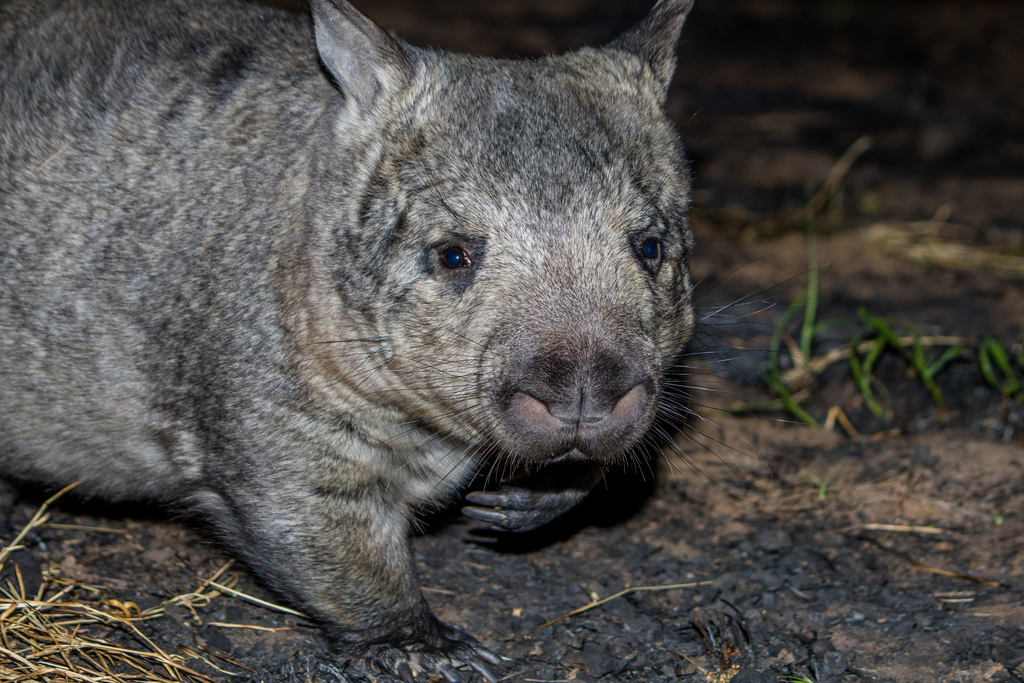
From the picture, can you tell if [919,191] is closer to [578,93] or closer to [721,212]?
[721,212]

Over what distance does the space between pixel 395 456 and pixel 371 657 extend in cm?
64

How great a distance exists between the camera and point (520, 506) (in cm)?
377

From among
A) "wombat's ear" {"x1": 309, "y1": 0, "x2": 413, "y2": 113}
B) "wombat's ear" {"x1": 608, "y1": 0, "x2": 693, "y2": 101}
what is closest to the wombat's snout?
"wombat's ear" {"x1": 309, "y1": 0, "x2": 413, "y2": 113}

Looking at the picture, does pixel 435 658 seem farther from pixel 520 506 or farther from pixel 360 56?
pixel 360 56

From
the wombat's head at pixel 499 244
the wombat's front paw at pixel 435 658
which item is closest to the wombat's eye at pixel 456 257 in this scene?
the wombat's head at pixel 499 244

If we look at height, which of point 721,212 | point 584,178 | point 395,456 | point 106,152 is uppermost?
point 584,178

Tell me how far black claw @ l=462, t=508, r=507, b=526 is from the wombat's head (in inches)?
16.6

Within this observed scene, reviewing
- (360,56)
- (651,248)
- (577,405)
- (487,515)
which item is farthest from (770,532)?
(360,56)

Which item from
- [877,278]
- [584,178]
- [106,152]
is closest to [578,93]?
[584,178]

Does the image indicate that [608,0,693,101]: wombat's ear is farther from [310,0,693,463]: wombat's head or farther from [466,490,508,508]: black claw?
[466,490,508,508]: black claw

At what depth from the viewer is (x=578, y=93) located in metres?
3.43

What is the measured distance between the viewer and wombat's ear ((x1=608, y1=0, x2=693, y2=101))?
3.85m

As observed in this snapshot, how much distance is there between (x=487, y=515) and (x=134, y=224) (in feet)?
4.98

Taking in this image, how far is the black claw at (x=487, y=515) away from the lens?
12.3ft
